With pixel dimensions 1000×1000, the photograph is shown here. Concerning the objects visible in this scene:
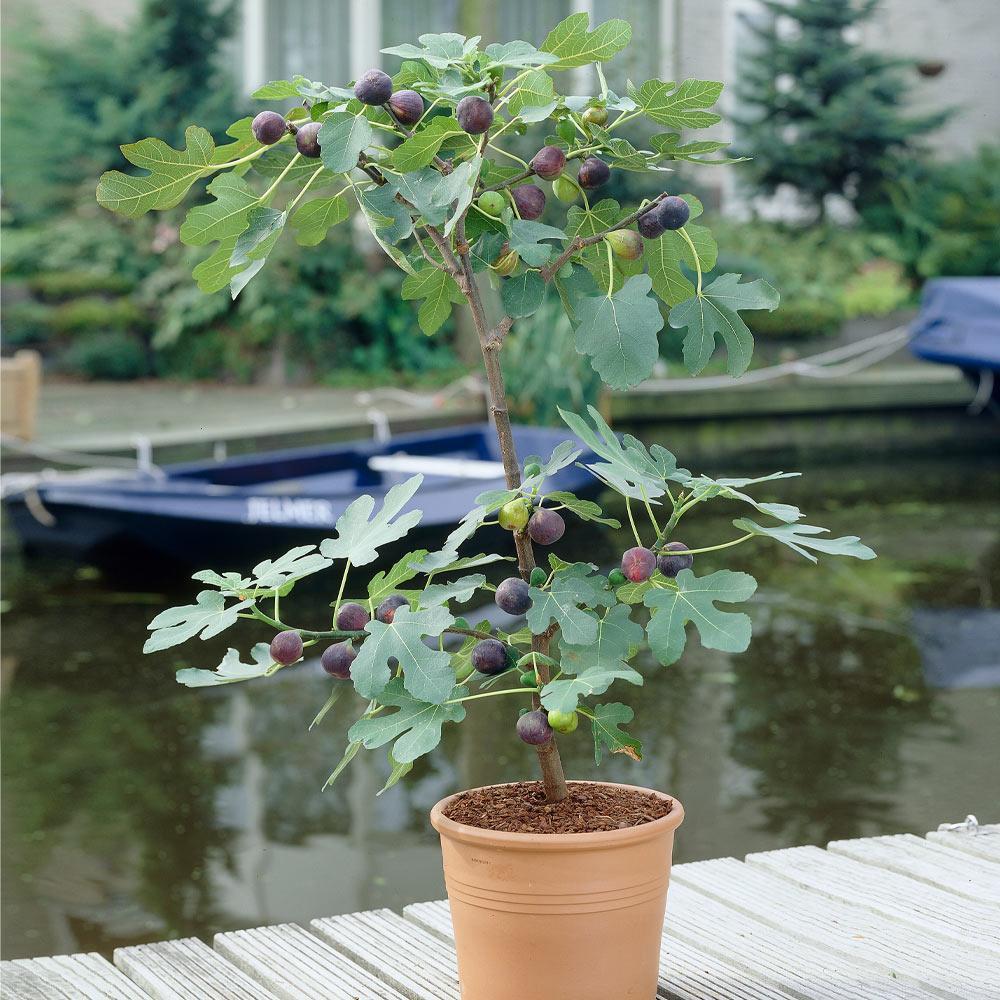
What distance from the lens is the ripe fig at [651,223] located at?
151 centimetres

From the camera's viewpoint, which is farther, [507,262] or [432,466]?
[432,466]

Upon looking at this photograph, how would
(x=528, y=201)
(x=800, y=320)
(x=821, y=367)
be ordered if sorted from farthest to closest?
1. (x=800, y=320)
2. (x=821, y=367)
3. (x=528, y=201)

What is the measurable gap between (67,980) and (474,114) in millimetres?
1209

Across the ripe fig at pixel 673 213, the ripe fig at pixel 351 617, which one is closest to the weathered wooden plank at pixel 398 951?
the ripe fig at pixel 351 617

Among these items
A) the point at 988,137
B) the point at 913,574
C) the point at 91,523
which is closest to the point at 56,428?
the point at 91,523

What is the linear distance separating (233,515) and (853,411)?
5872 mm

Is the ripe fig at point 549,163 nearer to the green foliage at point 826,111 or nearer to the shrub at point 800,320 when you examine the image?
the shrub at point 800,320

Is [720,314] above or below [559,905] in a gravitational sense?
above

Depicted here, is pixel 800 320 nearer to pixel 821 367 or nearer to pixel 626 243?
pixel 821 367

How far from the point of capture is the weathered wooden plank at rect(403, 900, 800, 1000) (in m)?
1.67

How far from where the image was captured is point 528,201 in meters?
1.53

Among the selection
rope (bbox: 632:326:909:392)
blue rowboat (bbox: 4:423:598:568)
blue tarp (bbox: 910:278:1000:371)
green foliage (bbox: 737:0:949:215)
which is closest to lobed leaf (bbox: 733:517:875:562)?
blue rowboat (bbox: 4:423:598:568)

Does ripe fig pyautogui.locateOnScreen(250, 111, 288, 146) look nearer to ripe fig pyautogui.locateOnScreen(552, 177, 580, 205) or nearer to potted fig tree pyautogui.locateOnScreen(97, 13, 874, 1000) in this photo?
potted fig tree pyautogui.locateOnScreen(97, 13, 874, 1000)

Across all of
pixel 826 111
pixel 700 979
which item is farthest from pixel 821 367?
pixel 700 979
